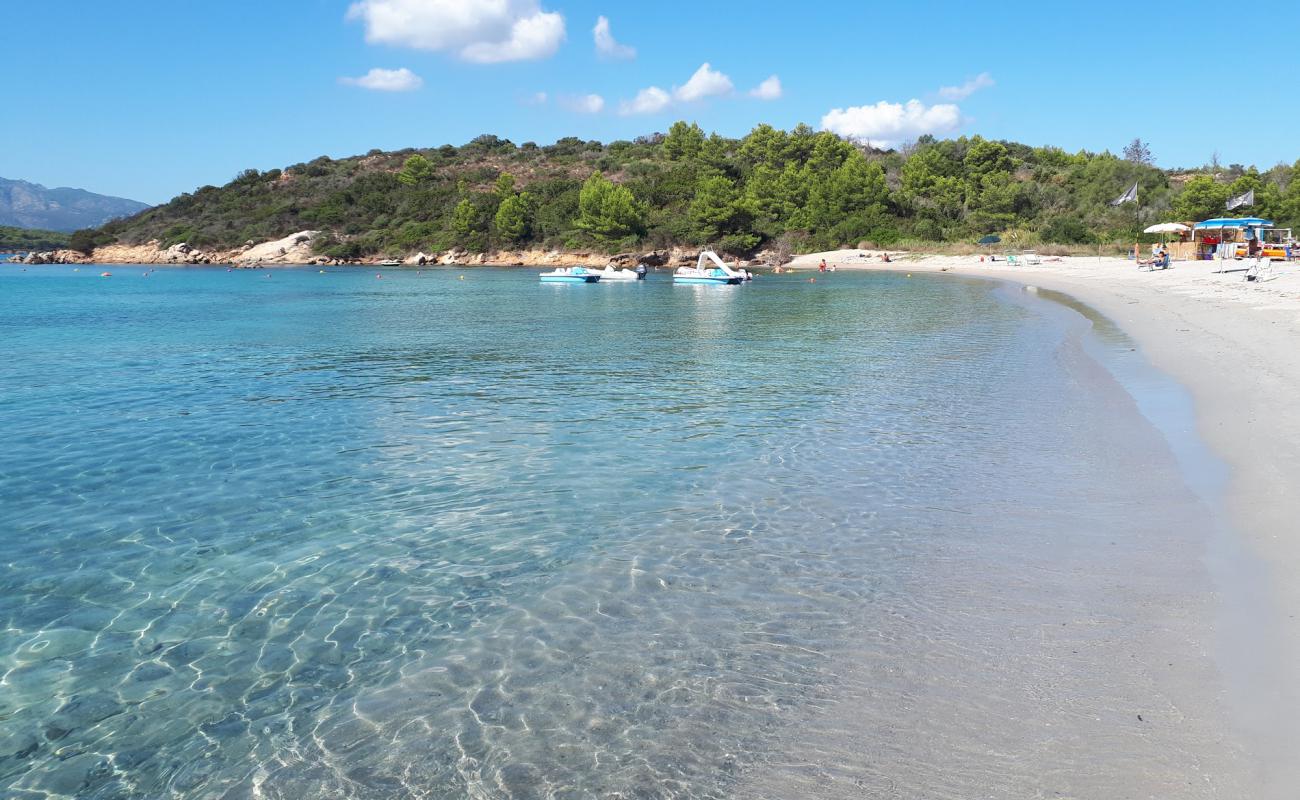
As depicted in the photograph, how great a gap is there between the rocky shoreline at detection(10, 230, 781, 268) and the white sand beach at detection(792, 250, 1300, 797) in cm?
5117

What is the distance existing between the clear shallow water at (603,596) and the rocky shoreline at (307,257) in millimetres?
70891

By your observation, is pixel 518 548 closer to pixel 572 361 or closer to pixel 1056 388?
pixel 1056 388

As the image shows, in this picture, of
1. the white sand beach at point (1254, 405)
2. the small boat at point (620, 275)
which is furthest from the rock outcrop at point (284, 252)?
the white sand beach at point (1254, 405)

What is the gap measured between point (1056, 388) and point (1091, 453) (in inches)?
206

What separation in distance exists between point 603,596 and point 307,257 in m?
115

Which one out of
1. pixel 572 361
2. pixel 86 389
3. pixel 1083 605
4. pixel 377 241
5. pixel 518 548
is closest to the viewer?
pixel 1083 605

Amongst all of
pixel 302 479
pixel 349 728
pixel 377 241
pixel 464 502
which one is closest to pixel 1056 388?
pixel 464 502

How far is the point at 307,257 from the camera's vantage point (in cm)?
11056

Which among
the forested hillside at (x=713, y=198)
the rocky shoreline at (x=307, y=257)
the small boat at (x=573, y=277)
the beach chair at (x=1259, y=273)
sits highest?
the forested hillside at (x=713, y=198)

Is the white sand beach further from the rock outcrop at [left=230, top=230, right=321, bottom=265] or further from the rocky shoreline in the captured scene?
the rock outcrop at [left=230, top=230, right=321, bottom=265]

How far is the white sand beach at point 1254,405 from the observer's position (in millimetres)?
4930

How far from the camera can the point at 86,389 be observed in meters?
16.9

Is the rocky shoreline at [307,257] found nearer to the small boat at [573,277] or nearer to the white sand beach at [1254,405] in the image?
the small boat at [573,277]

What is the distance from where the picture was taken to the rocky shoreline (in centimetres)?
9031
